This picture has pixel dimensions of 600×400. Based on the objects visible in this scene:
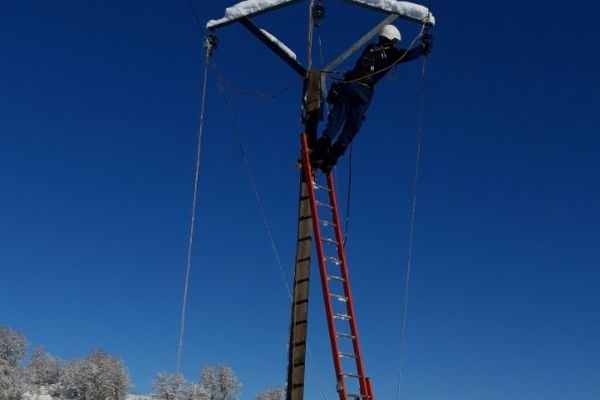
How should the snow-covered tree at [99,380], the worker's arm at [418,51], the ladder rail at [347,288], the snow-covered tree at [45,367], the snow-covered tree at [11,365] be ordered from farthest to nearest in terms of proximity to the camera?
the snow-covered tree at [45,367]
the snow-covered tree at [99,380]
the snow-covered tree at [11,365]
the worker's arm at [418,51]
the ladder rail at [347,288]

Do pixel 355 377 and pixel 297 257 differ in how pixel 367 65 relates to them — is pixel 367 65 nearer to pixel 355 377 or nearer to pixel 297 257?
pixel 297 257

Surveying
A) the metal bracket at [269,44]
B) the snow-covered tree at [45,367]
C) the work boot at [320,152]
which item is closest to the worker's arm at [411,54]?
the metal bracket at [269,44]

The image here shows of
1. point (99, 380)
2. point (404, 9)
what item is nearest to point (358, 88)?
point (404, 9)

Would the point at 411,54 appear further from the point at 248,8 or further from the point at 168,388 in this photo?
the point at 168,388

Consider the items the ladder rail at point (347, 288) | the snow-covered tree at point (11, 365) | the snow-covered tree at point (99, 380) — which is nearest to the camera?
the ladder rail at point (347, 288)

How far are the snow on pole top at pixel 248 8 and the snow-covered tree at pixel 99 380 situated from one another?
11912 centimetres

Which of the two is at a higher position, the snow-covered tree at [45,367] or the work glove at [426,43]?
the snow-covered tree at [45,367]

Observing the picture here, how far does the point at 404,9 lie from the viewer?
10.3 meters

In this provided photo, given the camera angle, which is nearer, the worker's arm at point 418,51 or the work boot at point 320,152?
the work boot at point 320,152

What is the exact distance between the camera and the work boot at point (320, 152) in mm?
9594

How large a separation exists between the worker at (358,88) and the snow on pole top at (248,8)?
1278 mm

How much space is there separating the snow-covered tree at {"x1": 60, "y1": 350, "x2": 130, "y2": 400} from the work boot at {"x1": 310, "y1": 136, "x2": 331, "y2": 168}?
119 metres

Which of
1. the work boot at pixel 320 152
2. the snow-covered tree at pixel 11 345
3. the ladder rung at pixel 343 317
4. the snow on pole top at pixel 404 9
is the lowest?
the ladder rung at pixel 343 317

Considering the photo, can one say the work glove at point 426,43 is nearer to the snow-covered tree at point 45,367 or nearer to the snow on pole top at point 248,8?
the snow on pole top at point 248,8
